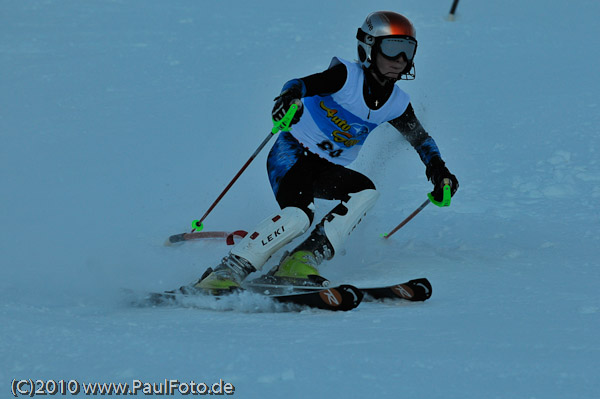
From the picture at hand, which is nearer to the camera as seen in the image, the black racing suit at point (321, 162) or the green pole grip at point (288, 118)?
the green pole grip at point (288, 118)

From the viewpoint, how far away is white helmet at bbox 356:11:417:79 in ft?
12.6

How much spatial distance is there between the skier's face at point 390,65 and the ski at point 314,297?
1.33 metres

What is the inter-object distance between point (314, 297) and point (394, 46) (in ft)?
4.90

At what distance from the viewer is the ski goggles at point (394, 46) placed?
3850 mm

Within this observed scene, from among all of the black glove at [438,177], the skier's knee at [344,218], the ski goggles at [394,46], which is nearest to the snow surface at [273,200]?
the skier's knee at [344,218]

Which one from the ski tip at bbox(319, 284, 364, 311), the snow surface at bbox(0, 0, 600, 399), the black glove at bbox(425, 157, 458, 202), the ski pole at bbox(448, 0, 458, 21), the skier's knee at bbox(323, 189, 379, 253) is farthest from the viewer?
the ski pole at bbox(448, 0, 458, 21)

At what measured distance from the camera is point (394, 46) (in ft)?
12.6

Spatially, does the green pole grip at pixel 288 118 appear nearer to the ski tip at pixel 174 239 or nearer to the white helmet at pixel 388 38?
the white helmet at pixel 388 38

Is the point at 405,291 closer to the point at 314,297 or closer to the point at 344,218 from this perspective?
the point at 314,297

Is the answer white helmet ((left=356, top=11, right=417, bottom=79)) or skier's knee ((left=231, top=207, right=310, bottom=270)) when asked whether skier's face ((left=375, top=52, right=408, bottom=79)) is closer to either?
white helmet ((left=356, top=11, right=417, bottom=79))

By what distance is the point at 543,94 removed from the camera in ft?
24.9

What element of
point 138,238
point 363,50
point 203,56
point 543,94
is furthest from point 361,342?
point 203,56

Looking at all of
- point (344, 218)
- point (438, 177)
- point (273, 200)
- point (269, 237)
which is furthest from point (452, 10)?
point (269, 237)

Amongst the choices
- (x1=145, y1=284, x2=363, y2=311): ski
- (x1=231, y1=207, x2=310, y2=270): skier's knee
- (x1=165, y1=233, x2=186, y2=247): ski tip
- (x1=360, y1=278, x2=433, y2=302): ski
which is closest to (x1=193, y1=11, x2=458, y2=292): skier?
(x1=231, y1=207, x2=310, y2=270): skier's knee
